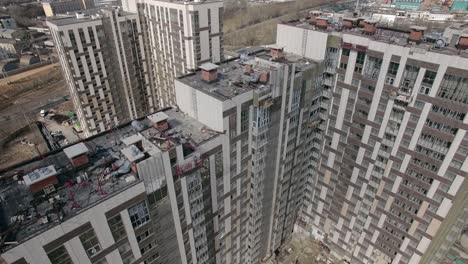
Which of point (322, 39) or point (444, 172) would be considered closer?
point (444, 172)

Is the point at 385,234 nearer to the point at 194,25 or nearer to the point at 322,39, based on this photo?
the point at 322,39

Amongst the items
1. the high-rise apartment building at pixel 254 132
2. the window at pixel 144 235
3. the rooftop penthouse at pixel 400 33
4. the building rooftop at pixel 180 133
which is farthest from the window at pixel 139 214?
the rooftop penthouse at pixel 400 33

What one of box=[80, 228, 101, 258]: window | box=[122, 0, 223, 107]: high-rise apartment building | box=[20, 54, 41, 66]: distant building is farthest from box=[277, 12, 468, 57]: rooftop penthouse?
box=[20, 54, 41, 66]: distant building

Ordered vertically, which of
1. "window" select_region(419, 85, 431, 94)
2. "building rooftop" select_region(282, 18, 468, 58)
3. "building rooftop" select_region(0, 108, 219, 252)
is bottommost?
"building rooftop" select_region(0, 108, 219, 252)

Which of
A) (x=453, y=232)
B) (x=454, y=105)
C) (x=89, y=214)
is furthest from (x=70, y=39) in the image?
(x=453, y=232)

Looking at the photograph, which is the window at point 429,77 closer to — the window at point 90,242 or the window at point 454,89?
the window at point 454,89

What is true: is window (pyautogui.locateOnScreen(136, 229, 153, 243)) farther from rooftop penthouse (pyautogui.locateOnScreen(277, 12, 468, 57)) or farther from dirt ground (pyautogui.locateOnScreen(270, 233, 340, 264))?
rooftop penthouse (pyautogui.locateOnScreen(277, 12, 468, 57))

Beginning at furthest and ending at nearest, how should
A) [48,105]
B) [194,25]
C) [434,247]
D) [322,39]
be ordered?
[48,105] < [194,25] < [322,39] < [434,247]
